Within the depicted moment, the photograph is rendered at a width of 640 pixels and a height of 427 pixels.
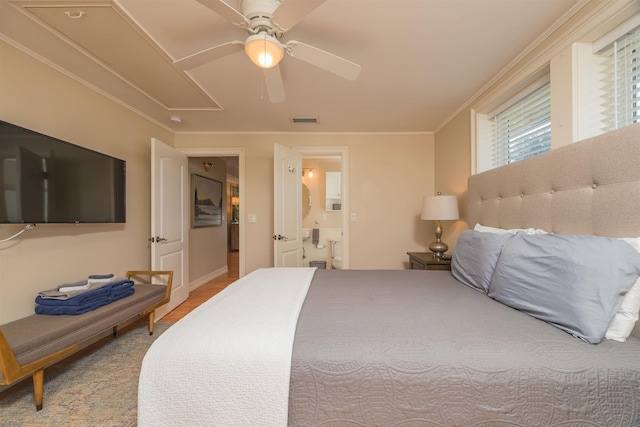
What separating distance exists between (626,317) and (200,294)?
417cm

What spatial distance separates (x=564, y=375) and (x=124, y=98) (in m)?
3.66

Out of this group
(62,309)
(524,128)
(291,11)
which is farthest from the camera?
(524,128)

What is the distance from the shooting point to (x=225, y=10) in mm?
1170

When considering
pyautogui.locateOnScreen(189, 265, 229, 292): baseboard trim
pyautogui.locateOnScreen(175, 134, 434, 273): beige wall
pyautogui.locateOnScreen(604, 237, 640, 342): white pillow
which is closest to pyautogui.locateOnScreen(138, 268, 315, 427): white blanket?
pyautogui.locateOnScreen(604, 237, 640, 342): white pillow

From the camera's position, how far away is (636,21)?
1.24 m

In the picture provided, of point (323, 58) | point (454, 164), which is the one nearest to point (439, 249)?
point (454, 164)

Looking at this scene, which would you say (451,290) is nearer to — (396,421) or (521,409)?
(521,409)

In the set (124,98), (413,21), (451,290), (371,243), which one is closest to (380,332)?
(451,290)

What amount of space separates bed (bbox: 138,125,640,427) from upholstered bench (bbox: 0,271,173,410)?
1.09 m

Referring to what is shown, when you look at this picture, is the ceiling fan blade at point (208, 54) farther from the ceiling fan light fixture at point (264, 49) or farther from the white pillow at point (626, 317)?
the white pillow at point (626, 317)

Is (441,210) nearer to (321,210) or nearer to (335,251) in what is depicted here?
(335,251)

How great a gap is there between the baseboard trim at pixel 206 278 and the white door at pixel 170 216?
0.64 m

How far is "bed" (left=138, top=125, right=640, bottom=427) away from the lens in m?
0.77

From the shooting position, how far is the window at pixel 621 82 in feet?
4.17
